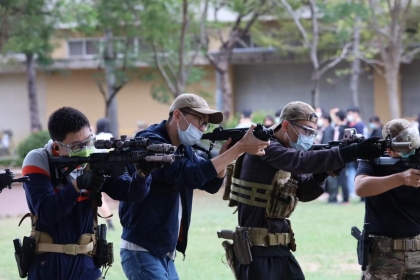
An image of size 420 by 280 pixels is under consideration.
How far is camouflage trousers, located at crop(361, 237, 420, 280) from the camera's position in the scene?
6.43m

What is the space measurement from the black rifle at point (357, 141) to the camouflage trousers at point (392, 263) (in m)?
0.97

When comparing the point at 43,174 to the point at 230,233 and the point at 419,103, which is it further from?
the point at 419,103

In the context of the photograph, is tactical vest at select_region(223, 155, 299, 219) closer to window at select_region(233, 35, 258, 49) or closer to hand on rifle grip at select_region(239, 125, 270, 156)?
hand on rifle grip at select_region(239, 125, 270, 156)

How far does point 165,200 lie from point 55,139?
37.9 inches

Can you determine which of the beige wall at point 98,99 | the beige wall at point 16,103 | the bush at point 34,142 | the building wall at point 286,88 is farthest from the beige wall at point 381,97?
the bush at point 34,142

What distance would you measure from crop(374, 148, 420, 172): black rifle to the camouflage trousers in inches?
23.3

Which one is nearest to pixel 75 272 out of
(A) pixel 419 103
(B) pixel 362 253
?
(B) pixel 362 253

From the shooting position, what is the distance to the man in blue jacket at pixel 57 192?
17.6 feet

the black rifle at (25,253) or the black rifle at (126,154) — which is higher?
the black rifle at (126,154)

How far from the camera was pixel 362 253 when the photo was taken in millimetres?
6539

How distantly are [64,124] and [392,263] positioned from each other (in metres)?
2.83

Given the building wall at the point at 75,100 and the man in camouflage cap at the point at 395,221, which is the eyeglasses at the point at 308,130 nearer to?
the man in camouflage cap at the point at 395,221

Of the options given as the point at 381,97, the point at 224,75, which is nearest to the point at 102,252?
the point at 224,75

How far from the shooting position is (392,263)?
6.47m
